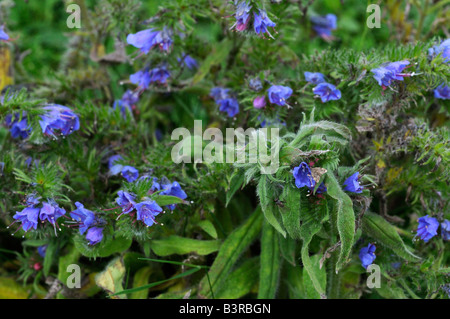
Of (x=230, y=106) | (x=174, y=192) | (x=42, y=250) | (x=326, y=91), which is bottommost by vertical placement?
(x=42, y=250)

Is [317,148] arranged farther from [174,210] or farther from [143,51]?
[143,51]

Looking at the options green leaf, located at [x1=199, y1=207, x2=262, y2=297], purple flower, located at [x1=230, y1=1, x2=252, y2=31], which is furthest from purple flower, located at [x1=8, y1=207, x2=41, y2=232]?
purple flower, located at [x1=230, y1=1, x2=252, y2=31]

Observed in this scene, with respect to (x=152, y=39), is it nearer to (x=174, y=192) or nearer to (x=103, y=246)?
(x=174, y=192)

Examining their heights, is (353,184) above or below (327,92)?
below

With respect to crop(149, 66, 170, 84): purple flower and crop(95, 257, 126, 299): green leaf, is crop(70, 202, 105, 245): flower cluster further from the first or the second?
crop(149, 66, 170, 84): purple flower

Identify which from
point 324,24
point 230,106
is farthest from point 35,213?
point 324,24

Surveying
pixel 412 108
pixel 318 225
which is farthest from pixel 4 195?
pixel 412 108

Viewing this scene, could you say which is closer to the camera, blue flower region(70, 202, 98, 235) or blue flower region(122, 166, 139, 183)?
blue flower region(70, 202, 98, 235)
